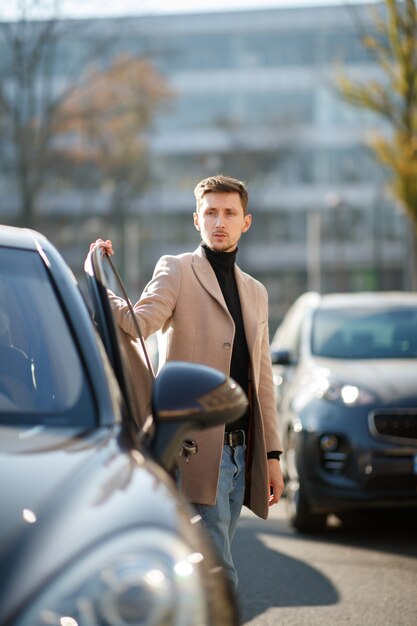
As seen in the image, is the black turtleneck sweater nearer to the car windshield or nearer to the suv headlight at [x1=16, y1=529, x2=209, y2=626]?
the suv headlight at [x1=16, y1=529, x2=209, y2=626]

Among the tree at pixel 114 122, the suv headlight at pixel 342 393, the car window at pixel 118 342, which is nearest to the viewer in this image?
the car window at pixel 118 342

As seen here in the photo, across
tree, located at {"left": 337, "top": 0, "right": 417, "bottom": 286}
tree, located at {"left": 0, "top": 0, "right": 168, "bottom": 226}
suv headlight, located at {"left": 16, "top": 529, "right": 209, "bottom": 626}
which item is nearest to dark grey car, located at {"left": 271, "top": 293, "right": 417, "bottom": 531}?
suv headlight, located at {"left": 16, "top": 529, "right": 209, "bottom": 626}

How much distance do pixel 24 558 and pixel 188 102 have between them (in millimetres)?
80162

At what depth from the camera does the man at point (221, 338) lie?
182 inches

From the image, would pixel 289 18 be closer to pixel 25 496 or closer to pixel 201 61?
pixel 201 61

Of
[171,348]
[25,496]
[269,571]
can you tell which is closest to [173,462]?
[25,496]

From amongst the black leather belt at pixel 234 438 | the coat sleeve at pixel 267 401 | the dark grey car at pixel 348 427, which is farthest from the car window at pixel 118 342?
the dark grey car at pixel 348 427

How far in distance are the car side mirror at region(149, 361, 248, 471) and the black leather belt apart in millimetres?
1609

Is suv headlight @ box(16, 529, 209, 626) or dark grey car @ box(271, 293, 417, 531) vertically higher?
suv headlight @ box(16, 529, 209, 626)

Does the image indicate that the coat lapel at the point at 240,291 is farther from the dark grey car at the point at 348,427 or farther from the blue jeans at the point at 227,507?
the dark grey car at the point at 348,427

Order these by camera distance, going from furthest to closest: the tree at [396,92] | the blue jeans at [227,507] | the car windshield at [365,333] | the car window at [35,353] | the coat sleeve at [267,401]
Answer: the tree at [396,92] < the car windshield at [365,333] < the coat sleeve at [267,401] < the blue jeans at [227,507] < the car window at [35,353]

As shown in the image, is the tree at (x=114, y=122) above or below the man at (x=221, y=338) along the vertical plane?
above

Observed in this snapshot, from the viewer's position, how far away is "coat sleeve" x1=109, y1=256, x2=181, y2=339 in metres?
4.60

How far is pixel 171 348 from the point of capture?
4.78m
